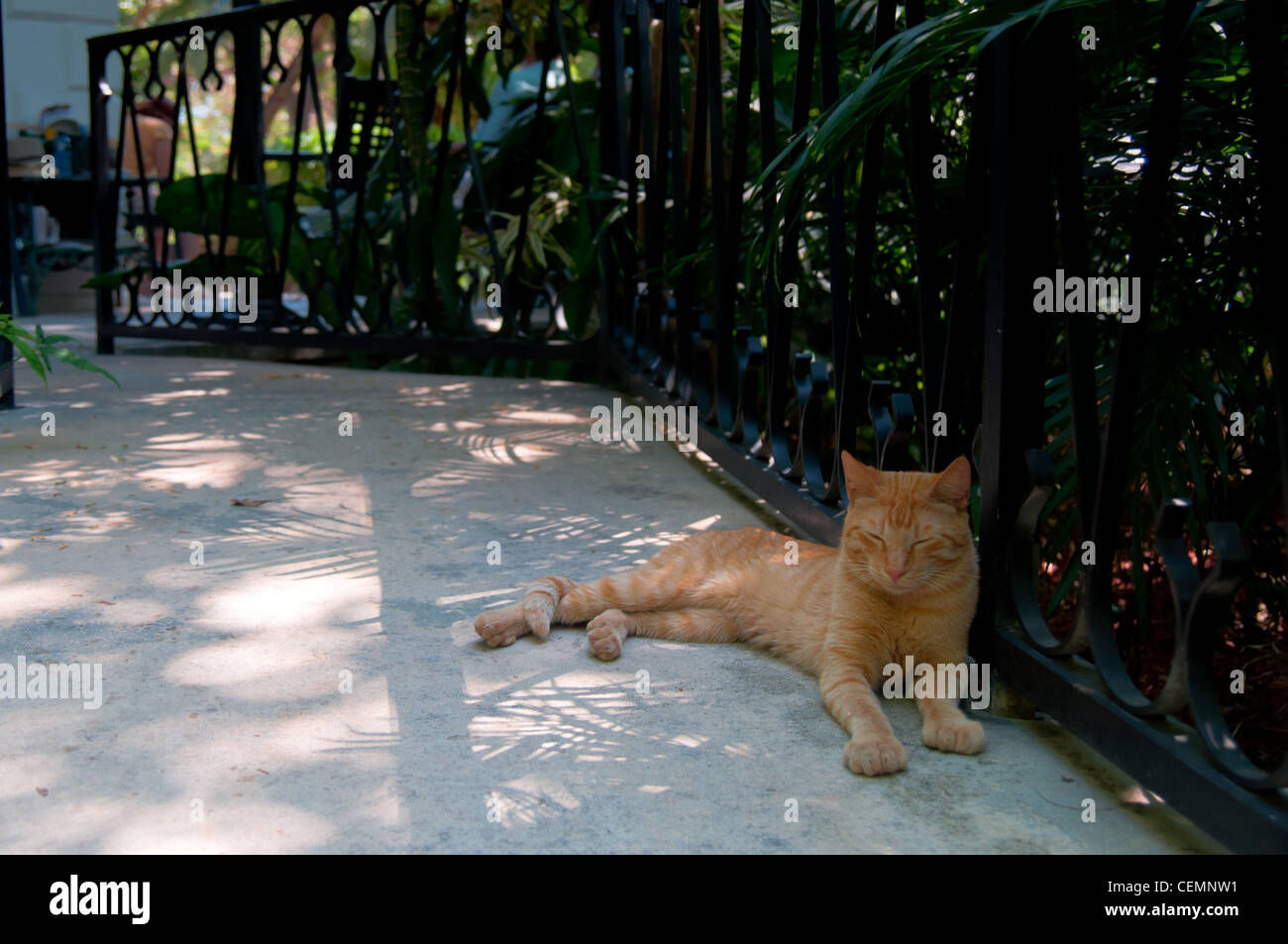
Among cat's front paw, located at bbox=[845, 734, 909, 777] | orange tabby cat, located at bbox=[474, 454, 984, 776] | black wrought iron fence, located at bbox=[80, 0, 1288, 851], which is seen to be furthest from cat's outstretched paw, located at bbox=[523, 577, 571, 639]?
cat's front paw, located at bbox=[845, 734, 909, 777]

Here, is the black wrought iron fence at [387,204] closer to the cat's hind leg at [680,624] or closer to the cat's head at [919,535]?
the cat's hind leg at [680,624]

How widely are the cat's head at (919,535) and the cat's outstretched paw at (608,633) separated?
53 cm

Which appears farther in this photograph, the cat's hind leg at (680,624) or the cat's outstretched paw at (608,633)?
the cat's hind leg at (680,624)

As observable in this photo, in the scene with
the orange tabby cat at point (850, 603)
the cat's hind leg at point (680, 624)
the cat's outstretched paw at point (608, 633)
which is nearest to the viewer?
the orange tabby cat at point (850, 603)

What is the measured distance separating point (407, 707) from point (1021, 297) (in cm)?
133

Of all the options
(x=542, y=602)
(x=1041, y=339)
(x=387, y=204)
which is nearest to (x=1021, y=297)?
(x=1041, y=339)

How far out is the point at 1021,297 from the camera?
210 centimetres

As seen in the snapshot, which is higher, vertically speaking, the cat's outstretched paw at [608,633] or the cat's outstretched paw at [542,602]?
the cat's outstretched paw at [542,602]

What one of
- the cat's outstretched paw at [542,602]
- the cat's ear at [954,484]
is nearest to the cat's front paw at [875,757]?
the cat's ear at [954,484]

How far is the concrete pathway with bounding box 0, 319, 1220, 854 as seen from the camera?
1.73 meters

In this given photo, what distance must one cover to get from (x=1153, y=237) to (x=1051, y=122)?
0.47m

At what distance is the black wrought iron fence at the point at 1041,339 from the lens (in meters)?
1.62
